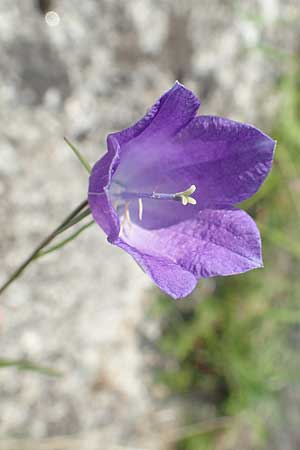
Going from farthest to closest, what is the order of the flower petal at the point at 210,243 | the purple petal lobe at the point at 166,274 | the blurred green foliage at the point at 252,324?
the blurred green foliage at the point at 252,324 → the flower petal at the point at 210,243 → the purple petal lobe at the point at 166,274

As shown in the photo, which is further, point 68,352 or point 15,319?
point 68,352

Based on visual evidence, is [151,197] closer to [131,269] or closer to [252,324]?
[131,269]

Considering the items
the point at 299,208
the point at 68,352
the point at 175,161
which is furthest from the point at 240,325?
the point at 175,161

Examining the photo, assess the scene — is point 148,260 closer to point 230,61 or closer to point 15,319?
point 15,319

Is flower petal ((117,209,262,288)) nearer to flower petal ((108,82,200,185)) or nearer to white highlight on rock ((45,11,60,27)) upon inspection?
flower petal ((108,82,200,185))

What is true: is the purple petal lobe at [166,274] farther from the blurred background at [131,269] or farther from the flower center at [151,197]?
the blurred background at [131,269]

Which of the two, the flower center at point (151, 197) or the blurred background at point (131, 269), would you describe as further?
the blurred background at point (131, 269)

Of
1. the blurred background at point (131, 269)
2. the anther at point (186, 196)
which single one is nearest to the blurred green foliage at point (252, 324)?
the blurred background at point (131, 269)
